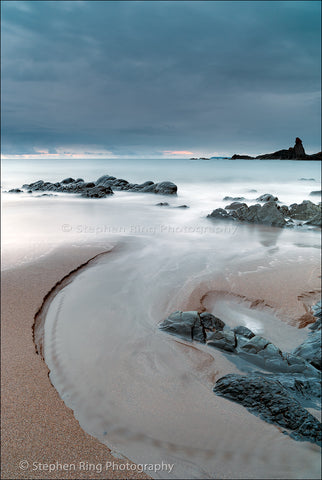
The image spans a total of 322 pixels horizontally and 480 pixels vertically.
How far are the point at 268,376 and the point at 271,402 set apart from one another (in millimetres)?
415

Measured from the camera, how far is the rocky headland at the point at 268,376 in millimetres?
2238

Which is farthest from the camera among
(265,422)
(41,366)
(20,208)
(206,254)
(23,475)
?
(20,208)

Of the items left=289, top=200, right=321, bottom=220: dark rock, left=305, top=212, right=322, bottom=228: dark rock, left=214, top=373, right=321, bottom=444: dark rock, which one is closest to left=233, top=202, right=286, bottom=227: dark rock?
left=305, top=212, right=322, bottom=228: dark rock

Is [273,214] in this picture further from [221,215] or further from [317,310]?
[317,310]

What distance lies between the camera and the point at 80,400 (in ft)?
8.14

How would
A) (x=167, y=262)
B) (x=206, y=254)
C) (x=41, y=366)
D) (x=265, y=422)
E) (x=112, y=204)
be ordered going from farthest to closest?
(x=112, y=204), (x=206, y=254), (x=167, y=262), (x=41, y=366), (x=265, y=422)

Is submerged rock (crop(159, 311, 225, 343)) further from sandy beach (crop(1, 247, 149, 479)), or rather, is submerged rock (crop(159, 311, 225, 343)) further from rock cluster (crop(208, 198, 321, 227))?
rock cluster (crop(208, 198, 321, 227))

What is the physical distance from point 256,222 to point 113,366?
9.02m

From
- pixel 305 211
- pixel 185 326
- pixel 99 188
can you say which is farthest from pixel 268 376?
pixel 99 188

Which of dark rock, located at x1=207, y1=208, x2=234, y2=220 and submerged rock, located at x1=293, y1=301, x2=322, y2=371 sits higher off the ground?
dark rock, located at x1=207, y1=208, x2=234, y2=220

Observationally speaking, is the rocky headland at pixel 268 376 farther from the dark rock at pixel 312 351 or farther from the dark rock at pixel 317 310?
the dark rock at pixel 317 310

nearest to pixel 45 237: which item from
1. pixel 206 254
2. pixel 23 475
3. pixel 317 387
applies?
pixel 206 254

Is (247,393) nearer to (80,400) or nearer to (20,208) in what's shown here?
(80,400)

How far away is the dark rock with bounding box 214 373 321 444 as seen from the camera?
2162 millimetres
